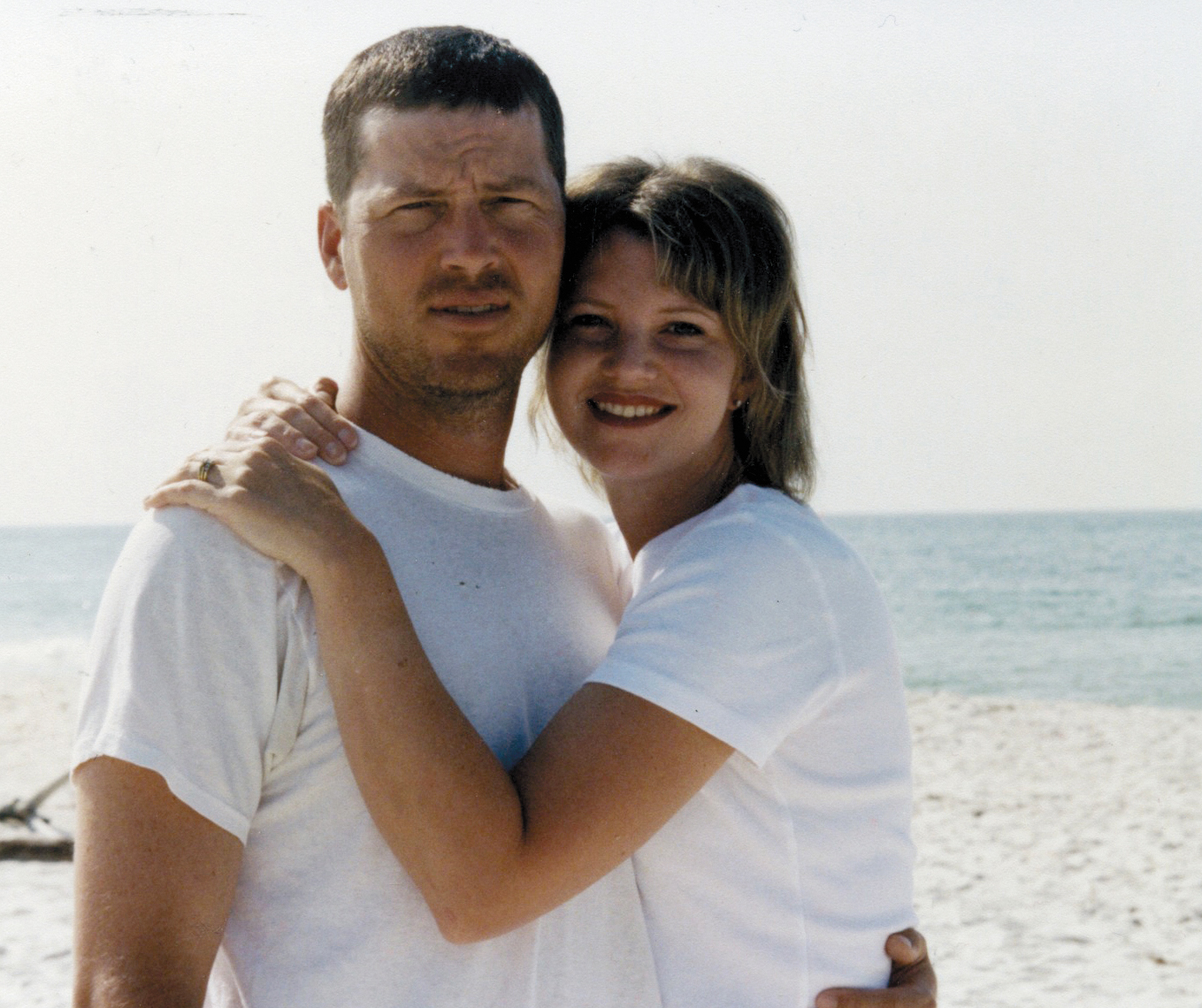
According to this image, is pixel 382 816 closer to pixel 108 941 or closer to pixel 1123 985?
pixel 108 941

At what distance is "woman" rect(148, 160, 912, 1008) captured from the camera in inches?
72.2

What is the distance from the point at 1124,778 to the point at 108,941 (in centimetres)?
1164

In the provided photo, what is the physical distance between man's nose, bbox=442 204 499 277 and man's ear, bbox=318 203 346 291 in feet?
0.99

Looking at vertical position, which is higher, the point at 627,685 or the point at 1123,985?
the point at 627,685

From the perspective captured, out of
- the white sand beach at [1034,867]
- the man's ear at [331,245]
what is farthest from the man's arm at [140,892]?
the white sand beach at [1034,867]

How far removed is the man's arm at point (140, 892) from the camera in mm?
1669

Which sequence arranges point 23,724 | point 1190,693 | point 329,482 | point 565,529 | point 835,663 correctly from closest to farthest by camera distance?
point 329,482 < point 835,663 < point 565,529 < point 23,724 < point 1190,693

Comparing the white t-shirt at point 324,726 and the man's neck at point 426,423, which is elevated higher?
the man's neck at point 426,423

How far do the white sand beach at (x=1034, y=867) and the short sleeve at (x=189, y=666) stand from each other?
4.89m

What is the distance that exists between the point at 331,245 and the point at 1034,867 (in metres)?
7.79

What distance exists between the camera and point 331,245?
8.10 feet

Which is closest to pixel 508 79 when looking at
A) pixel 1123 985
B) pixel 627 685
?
pixel 627 685

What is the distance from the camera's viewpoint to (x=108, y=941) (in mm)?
1679

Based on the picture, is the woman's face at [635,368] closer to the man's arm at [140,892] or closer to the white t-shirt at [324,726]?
the white t-shirt at [324,726]
